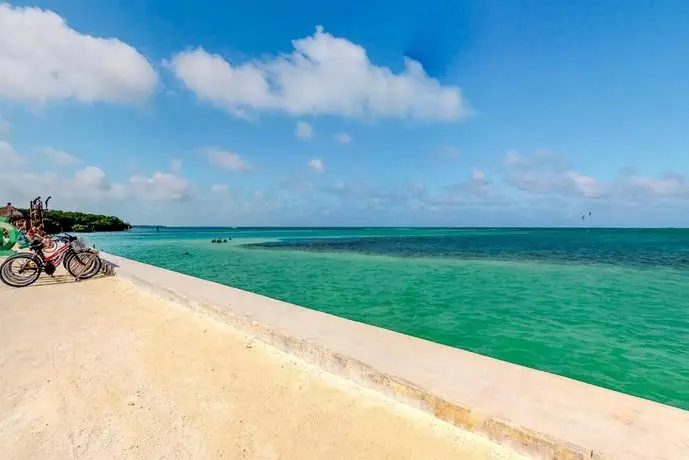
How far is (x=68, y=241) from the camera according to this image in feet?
31.4

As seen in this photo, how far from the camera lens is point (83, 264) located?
9.66 metres

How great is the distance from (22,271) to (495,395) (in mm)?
11357

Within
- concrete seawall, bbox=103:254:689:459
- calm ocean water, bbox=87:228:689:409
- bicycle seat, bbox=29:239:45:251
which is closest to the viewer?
concrete seawall, bbox=103:254:689:459

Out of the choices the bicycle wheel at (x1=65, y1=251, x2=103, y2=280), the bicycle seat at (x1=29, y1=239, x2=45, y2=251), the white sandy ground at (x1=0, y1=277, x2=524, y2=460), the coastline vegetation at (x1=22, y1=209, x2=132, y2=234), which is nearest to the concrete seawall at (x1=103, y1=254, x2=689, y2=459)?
the white sandy ground at (x1=0, y1=277, x2=524, y2=460)

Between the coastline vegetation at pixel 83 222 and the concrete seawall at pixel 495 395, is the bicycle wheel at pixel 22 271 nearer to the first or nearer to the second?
the concrete seawall at pixel 495 395

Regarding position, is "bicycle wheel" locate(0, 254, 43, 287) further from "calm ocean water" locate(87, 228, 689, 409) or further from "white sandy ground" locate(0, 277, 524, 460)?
"calm ocean water" locate(87, 228, 689, 409)

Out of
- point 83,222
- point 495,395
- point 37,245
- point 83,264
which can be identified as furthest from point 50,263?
point 83,222

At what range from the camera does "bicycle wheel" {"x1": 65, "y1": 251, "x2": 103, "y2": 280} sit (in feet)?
31.6

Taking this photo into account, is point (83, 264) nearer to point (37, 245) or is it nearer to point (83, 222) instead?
point (37, 245)

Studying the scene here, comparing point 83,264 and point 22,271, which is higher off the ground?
point 83,264

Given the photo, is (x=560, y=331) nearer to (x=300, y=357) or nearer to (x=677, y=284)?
(x=300, y=357)

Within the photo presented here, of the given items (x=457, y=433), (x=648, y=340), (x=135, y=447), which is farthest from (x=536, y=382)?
(x=648, y=340)

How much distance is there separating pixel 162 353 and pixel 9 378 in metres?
1.46

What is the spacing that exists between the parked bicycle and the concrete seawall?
7706 millimetres
